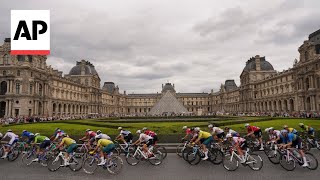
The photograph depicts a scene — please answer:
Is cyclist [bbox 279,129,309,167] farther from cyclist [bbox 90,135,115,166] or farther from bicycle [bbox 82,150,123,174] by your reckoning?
cyclist [bbox 90,135,115,166]

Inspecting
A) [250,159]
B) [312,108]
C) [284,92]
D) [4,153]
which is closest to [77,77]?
[284,92]

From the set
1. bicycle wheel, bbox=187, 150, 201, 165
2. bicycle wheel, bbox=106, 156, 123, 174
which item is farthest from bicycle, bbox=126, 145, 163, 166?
bicycle wheel, bbox=106, 156, 123, 174

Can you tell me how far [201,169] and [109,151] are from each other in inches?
159

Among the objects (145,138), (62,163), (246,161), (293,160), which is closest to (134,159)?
(145,138)

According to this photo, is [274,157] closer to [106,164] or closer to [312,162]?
[312,162]

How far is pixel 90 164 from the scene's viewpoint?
1156 cm

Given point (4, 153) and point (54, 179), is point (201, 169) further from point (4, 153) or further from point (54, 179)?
point (4, 153)

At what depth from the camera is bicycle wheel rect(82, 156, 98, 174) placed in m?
11.5

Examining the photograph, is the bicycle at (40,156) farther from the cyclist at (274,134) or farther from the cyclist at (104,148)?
the cyclist at (274,134)

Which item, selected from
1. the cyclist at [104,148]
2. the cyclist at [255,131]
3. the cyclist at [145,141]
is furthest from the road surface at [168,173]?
the cyclist at [255,131]

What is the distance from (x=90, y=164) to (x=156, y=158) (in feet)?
10.8

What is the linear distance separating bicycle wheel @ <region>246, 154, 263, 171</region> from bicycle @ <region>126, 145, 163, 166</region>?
4.18 metres

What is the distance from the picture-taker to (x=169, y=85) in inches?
6654

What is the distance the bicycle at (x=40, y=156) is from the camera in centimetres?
1294
